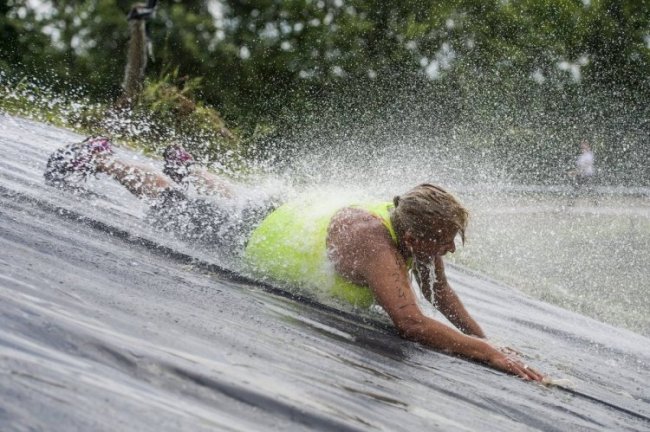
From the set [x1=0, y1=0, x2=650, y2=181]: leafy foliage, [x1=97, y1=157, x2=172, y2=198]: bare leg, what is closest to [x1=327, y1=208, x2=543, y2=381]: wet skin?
[x1=97, y1=157, x2=172, y2=198]: bare leg

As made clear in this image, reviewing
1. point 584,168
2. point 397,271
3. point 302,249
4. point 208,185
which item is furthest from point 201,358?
point 584,168

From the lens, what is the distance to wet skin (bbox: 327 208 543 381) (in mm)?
4410

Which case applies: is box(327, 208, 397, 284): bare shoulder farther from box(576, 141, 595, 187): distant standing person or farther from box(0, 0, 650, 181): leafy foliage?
box(0, 0, 650, 181): leafy foliage

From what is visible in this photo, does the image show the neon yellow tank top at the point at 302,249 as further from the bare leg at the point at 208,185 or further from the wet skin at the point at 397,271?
the bare leg at the point at 208,185

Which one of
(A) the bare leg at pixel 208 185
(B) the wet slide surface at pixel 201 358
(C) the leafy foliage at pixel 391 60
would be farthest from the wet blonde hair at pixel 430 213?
(C) the leafy foliage at pixel 391 60

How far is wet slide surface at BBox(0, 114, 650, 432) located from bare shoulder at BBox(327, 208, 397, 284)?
0.30m

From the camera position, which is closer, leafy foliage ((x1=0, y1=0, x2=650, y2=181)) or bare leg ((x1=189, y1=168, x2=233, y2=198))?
bare leg ((x1=189, y1=168, x2=233, y2=198))

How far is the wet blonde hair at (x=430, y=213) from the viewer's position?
14.4ft

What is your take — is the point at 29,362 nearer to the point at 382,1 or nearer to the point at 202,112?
the point at 202,112

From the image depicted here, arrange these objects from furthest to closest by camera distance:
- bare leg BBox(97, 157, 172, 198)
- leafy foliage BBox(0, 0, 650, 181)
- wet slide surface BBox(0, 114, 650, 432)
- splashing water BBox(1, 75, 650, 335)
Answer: leafy foliage BBox(0, 0, 650, 181), splashing water BBox(1, 75, 650, 335), bare leg BBox(97, 157, 172, 198), wet slide surface BBox(0, 114, 650, 432)

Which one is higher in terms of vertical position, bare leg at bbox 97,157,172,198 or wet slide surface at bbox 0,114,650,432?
bare leg at bbox 97,157,172,198

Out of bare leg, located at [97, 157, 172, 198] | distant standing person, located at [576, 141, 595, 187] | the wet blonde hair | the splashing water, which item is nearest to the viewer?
the wet blonde hair

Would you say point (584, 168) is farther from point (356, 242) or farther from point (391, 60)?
point (356, 242)

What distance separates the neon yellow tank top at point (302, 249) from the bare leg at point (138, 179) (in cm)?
108
